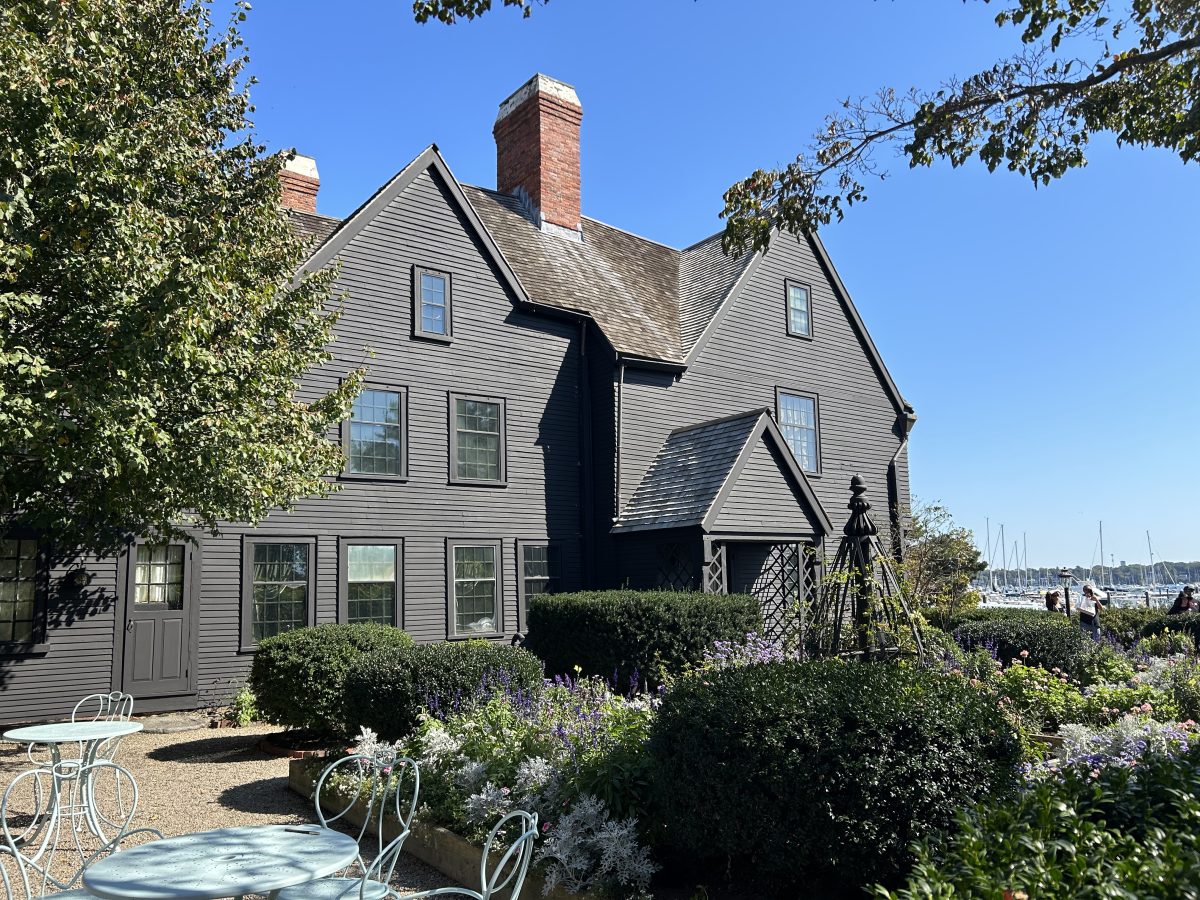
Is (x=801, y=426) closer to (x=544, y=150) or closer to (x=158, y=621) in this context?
(x=544, y=150)

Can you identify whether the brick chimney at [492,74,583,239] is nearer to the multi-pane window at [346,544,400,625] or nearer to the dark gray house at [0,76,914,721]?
the dark gray house at [0,76,914,721]

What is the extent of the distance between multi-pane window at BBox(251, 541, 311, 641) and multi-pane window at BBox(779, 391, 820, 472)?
39.9 feet

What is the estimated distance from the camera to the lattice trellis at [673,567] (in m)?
17.2

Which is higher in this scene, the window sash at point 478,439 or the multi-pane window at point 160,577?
the window sash at point 478,439

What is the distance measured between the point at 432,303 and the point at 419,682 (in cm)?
1022

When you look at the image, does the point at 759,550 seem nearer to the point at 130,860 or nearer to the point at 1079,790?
the point at 1079,790

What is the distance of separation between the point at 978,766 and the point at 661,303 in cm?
1795

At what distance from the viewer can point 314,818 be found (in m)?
8.25

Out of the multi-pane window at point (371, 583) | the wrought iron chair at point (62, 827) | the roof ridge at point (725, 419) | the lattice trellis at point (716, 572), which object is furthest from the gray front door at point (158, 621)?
the roof ridge at point (725, 419)

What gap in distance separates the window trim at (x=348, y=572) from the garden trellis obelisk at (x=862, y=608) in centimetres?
863

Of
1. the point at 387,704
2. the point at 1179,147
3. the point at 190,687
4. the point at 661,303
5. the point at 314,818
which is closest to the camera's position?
the point at 314,818

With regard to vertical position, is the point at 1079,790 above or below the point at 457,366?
below

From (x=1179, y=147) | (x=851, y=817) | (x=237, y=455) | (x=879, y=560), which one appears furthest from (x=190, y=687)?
(x=1179, y=147)

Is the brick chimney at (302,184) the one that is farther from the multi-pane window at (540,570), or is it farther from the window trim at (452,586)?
the multi-pane window at (540,570)
